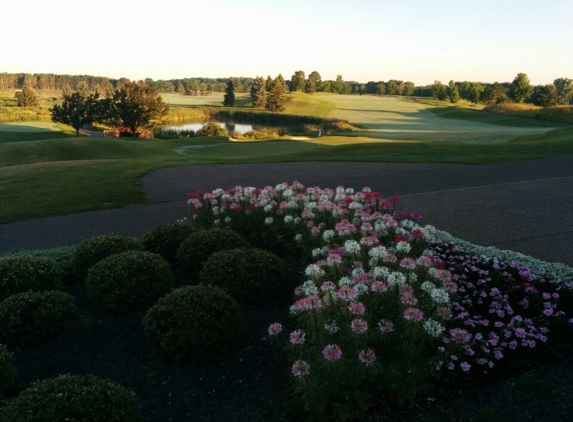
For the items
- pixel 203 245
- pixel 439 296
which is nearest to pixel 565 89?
pixel 203 245

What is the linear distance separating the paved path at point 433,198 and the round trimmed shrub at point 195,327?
5268mm

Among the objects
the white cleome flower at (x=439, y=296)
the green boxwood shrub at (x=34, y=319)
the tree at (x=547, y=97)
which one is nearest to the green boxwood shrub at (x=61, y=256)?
the green boxwood shrub at (x=34, y=319)

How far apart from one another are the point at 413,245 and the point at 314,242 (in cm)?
144

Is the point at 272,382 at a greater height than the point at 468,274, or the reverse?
the point at 468,274

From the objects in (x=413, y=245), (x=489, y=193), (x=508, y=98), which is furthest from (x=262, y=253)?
(x=508, y=98)

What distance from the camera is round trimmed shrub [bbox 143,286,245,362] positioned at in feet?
15.6

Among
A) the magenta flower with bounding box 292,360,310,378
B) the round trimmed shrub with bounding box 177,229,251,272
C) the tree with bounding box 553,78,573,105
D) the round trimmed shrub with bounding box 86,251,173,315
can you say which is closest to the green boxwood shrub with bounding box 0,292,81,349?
the round trimmed shrub with bounding box 86,251,173,315

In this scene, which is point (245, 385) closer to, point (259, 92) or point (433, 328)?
point (433, 328)

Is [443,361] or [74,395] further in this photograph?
[443,361]

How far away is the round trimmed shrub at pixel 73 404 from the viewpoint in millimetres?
3328

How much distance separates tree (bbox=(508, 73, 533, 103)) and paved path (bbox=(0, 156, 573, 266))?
7106 centimetres

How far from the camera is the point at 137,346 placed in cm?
518

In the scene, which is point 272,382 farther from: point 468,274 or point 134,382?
point 468,274

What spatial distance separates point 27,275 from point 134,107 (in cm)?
5437
